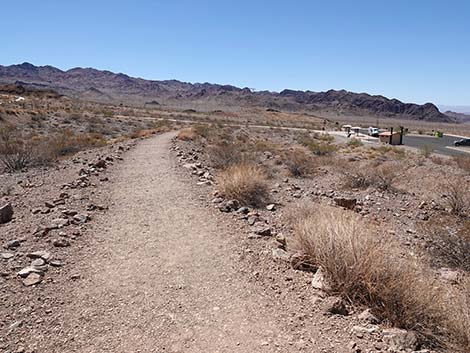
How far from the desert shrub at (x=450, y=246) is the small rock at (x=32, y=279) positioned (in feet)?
22.9

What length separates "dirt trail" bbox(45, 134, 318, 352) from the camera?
4.23m

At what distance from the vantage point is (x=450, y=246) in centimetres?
836

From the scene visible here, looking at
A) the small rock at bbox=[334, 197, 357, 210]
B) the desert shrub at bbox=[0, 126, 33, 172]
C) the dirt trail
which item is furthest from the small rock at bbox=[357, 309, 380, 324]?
the desert shrub at bbox=[0, 126, 33, 172]

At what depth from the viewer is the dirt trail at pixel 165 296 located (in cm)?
423

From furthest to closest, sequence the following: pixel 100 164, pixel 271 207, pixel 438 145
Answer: pixel 438 145
pixel 100 164
pixel 271 207

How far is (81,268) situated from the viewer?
19.2 ft

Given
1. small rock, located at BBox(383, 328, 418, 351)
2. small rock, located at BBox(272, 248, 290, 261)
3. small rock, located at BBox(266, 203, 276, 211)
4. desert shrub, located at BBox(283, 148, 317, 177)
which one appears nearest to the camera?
small rock, located at BBox(383, 328, 418, 351)

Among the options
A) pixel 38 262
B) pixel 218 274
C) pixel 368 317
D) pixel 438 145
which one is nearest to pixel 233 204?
pixel 218 274

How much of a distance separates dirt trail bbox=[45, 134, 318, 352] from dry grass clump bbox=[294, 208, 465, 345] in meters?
1.00

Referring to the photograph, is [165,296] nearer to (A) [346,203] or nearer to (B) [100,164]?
(A) [346,203]

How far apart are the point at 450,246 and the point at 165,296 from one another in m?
6.18

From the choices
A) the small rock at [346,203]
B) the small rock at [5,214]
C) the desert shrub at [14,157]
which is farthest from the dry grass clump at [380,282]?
the desert shrub at [14,157]

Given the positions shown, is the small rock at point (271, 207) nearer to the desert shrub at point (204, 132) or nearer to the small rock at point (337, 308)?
the small rock at point (337, 308)

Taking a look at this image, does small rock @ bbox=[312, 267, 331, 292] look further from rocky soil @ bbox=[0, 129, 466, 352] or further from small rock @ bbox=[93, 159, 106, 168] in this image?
small rock @ bbox=[93, 159, 106, 168]
